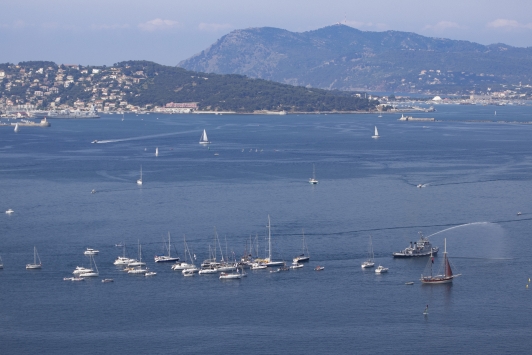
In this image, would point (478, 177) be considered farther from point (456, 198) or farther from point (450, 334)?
point (450, 334)

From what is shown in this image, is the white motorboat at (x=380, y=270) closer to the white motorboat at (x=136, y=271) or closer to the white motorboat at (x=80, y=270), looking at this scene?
the white motorboat at (x=136, y=271)

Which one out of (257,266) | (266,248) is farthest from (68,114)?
(257,266)

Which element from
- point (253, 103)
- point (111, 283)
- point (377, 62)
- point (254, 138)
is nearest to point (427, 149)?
point (254, 138)

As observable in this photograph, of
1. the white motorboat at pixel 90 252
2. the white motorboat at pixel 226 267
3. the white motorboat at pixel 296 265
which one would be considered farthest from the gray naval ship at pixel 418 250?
the white motorboat at pixel 90 252

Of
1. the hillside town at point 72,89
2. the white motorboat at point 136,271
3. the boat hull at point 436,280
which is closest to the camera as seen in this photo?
the boat hull at point 436,280

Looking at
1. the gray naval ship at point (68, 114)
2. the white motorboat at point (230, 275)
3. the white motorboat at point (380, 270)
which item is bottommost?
the white motorboat at point (230, 275)

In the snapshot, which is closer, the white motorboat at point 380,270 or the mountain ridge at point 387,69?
the white motorboat at point 380,270

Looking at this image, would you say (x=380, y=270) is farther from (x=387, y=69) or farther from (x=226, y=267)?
(x=387, y=69)

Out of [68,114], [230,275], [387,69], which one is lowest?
[230,275]

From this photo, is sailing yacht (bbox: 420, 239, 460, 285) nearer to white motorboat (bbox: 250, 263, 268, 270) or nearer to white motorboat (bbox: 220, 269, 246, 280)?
white motorboat (bbox: 250, 263, 268, 270)
